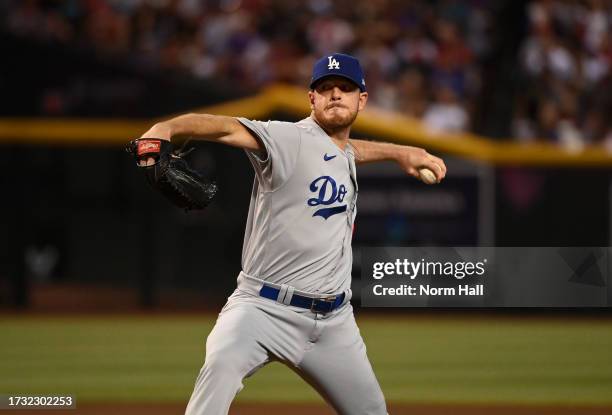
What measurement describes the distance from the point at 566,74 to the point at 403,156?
9.48 meters

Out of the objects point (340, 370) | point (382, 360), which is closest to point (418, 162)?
point (340, 370)

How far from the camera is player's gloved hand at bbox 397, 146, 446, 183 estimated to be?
441cm

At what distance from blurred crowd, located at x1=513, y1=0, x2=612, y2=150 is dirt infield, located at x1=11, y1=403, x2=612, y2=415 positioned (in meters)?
5.68

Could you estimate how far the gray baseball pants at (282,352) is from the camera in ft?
12.3

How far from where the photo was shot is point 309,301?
4.00 m

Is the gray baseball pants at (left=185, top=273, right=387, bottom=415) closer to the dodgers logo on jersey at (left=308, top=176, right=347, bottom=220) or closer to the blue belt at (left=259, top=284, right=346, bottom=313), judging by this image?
the blue belt at (left=259, top=284, right=346, bottom=313)

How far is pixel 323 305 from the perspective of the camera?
403cm

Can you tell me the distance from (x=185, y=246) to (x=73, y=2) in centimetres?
406

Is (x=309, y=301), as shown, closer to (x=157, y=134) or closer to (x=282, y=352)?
(x=282, y=352)

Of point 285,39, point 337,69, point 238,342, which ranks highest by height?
point 285,39

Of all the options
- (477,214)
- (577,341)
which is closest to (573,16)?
(477,214)

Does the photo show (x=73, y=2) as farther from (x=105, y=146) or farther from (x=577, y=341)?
(x=577, y=341)

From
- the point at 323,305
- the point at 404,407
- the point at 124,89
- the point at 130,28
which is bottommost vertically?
the point at 404,407

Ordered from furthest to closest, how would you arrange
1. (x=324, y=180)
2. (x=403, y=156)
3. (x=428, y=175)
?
(x=403, y=156), (x=428, y=175), (x=324, y=180)
